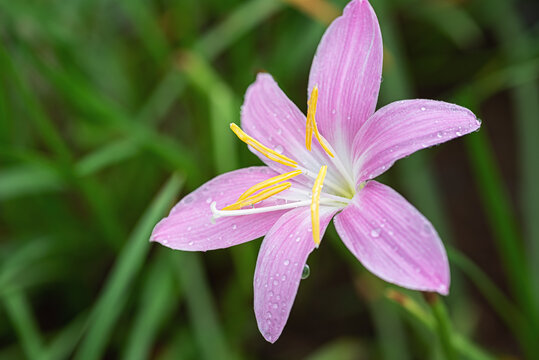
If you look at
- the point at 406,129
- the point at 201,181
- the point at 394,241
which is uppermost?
the point at 201,181

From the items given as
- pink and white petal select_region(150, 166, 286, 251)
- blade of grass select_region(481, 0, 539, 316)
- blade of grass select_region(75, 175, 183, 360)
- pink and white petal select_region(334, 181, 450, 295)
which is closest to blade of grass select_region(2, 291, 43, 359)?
blade of grass select_region(75, 175, 183, 360)

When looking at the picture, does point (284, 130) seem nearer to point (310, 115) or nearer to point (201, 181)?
point (310, 115)

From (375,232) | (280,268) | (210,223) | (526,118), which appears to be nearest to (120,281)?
(210,223)

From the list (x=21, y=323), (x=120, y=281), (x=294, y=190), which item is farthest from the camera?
(x=21, y=323)

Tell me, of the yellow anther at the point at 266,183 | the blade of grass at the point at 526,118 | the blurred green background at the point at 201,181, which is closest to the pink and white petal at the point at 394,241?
the yellow anther at the point at 266,183

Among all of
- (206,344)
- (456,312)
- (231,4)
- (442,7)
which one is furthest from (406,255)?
(442,7)

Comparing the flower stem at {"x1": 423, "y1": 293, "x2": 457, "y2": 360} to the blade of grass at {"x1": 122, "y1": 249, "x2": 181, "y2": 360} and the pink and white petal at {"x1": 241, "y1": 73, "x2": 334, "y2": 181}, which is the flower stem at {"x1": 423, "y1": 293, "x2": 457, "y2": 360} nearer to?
the pink and white petal at {"x1": 241, "y1": 73, "x2": 334, "y2": 181}

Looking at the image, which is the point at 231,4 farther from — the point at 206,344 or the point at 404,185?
the point at 206,344
